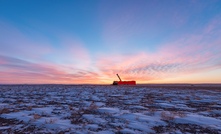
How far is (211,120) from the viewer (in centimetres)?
545

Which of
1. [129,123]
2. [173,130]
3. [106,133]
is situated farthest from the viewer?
[129,123]

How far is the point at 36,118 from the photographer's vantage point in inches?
221

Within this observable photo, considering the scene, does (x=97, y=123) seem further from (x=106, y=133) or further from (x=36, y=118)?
(x=36, y=118)

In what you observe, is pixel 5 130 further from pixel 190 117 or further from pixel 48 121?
pixel 190 117

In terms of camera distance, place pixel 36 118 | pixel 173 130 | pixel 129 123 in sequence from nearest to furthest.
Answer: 1. pixel 173 130
2. pixel 129 123
3. pixel 36 118

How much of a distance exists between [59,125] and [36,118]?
51.5 inches

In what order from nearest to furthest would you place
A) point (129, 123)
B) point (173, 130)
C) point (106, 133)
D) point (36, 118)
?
point (106, 133) → point (173, 130) → point (129, 123) → point (36, 118)

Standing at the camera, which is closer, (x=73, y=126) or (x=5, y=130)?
(x=5, y=130)

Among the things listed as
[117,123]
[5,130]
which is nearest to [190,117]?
[117,123]

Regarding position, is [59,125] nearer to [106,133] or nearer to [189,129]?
[106,133]

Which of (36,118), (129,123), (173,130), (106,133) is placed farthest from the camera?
(36,118)

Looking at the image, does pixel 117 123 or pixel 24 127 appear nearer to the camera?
pixel 24 127

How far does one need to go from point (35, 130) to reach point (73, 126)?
3.47 feet

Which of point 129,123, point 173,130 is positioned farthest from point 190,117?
point 129,123
